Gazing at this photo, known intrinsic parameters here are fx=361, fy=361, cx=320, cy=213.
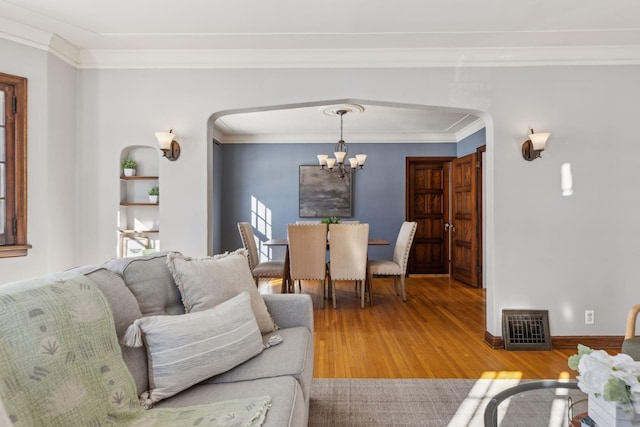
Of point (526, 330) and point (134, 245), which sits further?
point (134, 245)

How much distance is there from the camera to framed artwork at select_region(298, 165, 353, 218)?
6246 millimetres

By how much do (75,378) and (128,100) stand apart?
107 inches

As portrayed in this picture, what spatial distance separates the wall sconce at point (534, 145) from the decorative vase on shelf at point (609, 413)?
2.32 metres

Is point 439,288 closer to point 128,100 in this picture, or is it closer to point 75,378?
point 128,100

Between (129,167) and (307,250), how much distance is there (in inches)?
78.5

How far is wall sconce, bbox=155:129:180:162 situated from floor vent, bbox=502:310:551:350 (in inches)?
122

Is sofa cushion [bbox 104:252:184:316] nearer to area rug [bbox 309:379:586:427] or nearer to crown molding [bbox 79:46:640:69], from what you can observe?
area rug [bbox 309:379:586:427]

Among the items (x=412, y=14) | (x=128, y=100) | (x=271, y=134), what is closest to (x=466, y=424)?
(x=412, y=14)

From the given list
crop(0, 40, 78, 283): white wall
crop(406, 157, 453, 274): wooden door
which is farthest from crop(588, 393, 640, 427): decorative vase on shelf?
crop(406, 157, 453, 274): wooden door

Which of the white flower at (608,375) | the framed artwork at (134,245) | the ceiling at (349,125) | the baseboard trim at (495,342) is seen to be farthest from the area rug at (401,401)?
the ceiling at (349,125)

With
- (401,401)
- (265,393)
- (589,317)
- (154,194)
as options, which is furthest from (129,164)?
(589,317)

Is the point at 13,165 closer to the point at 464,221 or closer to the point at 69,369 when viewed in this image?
the point at 69,369

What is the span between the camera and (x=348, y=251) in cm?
421

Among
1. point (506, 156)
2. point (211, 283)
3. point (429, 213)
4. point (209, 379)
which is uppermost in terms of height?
point (506, 156)
